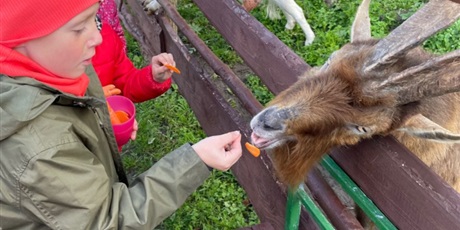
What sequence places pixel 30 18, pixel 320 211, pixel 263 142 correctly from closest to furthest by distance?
pixel 30 18
pixel 263 142
pixel 320 211

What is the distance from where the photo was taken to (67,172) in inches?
83.3

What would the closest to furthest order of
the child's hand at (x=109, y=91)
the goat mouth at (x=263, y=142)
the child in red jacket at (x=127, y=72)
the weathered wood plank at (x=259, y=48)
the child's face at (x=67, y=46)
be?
the child's face at (x=67, y=46) → the goat mouth at (x=263, y=142) → the weathered wood plank at (x=259, y=48) → the child's hand at (x=109, y=91) → the child in red jacket at (x=127, y=72)

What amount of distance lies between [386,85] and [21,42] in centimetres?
156

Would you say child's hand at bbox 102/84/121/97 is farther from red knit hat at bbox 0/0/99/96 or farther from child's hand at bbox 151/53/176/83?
red knit hat at bbox 0/0/99/96

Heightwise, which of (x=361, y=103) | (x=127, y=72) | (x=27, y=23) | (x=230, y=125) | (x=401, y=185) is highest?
(x=27, y=23)

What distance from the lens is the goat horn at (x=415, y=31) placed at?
211 centimetres

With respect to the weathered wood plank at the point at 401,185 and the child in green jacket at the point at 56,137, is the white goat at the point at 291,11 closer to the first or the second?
the weathered wood plank at the point at 401,185

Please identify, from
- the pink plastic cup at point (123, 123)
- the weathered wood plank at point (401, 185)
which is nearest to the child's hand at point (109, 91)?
the pink plastic cup at point (123, 123)

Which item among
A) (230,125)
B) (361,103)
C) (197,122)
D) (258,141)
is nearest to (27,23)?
(258,141)

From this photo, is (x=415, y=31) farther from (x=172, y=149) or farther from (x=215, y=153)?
(x=172, y=149)

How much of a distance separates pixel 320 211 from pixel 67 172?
1.30m

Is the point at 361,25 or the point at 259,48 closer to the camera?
the point at 361,25

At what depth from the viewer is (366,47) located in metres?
2.66

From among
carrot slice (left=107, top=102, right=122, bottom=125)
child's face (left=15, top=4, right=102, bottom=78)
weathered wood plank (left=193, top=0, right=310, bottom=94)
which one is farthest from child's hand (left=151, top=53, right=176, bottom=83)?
child's face (left=15, top=4, right=102, bottom=78)
